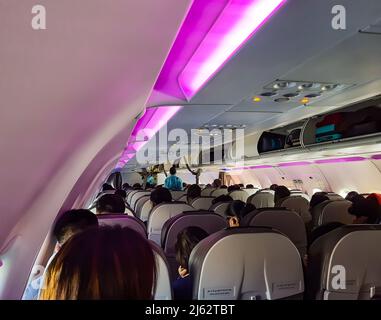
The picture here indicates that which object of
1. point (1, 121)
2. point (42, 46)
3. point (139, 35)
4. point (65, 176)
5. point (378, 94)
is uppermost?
point (378, 94)

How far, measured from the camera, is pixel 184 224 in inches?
159

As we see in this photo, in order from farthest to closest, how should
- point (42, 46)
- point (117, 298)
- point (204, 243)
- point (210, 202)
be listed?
point (210, 202) < point (204, 243) < point (42, 46) < point (117, 298)

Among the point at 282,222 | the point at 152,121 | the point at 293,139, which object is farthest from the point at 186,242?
the point at 293,139

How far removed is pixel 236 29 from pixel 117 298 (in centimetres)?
207

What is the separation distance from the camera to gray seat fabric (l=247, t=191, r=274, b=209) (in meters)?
8.00

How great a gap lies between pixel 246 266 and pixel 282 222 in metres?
2.02

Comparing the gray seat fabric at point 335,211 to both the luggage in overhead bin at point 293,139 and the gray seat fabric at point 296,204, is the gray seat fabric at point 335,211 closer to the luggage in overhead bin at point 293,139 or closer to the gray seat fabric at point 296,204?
the gray seat fabric at point 296,204

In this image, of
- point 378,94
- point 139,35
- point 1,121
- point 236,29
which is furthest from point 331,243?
point 378,94

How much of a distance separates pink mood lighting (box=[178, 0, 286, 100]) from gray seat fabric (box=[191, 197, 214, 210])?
10.7 ft

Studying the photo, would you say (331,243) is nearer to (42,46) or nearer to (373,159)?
(42,46)

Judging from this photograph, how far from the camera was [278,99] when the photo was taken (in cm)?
521

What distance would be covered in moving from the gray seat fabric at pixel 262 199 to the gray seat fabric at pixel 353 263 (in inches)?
211

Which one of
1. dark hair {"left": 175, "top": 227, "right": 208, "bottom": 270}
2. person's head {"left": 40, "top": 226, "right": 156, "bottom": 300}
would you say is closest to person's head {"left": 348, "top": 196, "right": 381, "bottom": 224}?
dark hair {"left": 175, "top": 227, "right": 208, "bottom": 270}

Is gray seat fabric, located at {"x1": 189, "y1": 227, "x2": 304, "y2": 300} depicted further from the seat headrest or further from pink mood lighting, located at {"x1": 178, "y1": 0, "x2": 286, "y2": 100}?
the seat headrest
